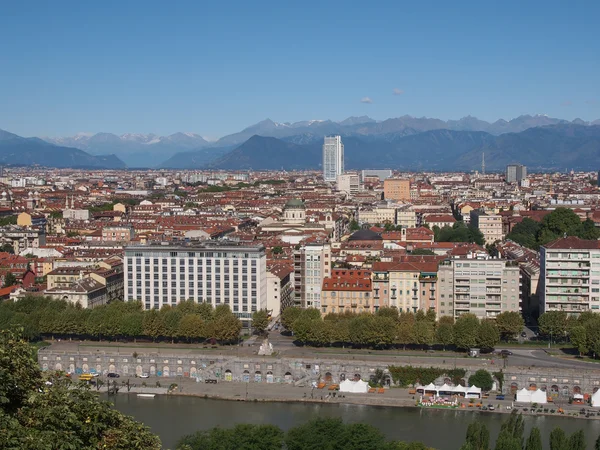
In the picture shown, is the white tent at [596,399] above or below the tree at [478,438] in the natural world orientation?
below

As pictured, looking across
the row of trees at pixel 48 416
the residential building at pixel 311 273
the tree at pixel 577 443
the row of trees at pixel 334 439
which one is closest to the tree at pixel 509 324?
the residential building at pixel 311 273

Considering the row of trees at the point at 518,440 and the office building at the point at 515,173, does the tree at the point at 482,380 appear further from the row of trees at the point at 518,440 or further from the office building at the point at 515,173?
the office building at the point at 515,173

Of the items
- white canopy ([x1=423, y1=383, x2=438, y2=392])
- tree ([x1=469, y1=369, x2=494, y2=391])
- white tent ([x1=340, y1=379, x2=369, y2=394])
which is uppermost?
tree ([x1=469, y1=369, x2=494, y2=391])

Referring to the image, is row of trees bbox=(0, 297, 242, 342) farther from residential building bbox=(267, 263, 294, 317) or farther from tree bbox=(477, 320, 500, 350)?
tree bbox=(477, 320, 500, 350)

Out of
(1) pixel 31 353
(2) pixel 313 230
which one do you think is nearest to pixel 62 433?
(1) pixel 31 353

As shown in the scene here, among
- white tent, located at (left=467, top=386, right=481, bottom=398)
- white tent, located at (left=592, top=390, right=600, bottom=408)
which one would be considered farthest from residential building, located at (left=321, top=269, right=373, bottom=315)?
white tent, located at (left=592, top=390, right=600, bottom=408)

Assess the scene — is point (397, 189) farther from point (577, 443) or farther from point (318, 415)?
point (577, 443)
